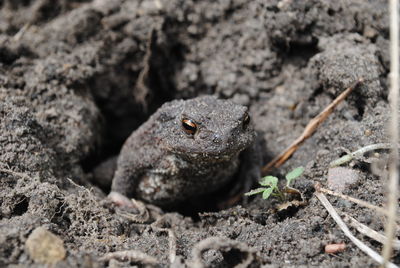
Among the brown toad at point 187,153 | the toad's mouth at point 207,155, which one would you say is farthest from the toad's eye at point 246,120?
the toad's mouth at point 207,155

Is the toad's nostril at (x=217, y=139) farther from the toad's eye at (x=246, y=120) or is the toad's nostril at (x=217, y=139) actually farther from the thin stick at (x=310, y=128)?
the thin stick at (x=310, y=128)

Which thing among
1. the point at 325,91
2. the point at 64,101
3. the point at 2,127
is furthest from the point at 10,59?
the point at 325,91

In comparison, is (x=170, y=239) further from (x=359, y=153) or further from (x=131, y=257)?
(x=359, y=153)

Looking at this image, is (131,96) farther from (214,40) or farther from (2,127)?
(2,127)

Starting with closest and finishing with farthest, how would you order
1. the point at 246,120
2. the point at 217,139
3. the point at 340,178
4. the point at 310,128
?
the point at 340,178 → the point at 217,139 → the point at 246,120 → the point at 310,128

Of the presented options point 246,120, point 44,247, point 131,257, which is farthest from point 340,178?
point 44,247

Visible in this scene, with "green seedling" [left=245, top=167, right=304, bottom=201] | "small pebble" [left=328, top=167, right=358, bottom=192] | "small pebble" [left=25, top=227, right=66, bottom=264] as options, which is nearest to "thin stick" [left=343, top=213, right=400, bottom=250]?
"small pebble" [left=328, top=167, right=358, bottom=192]
